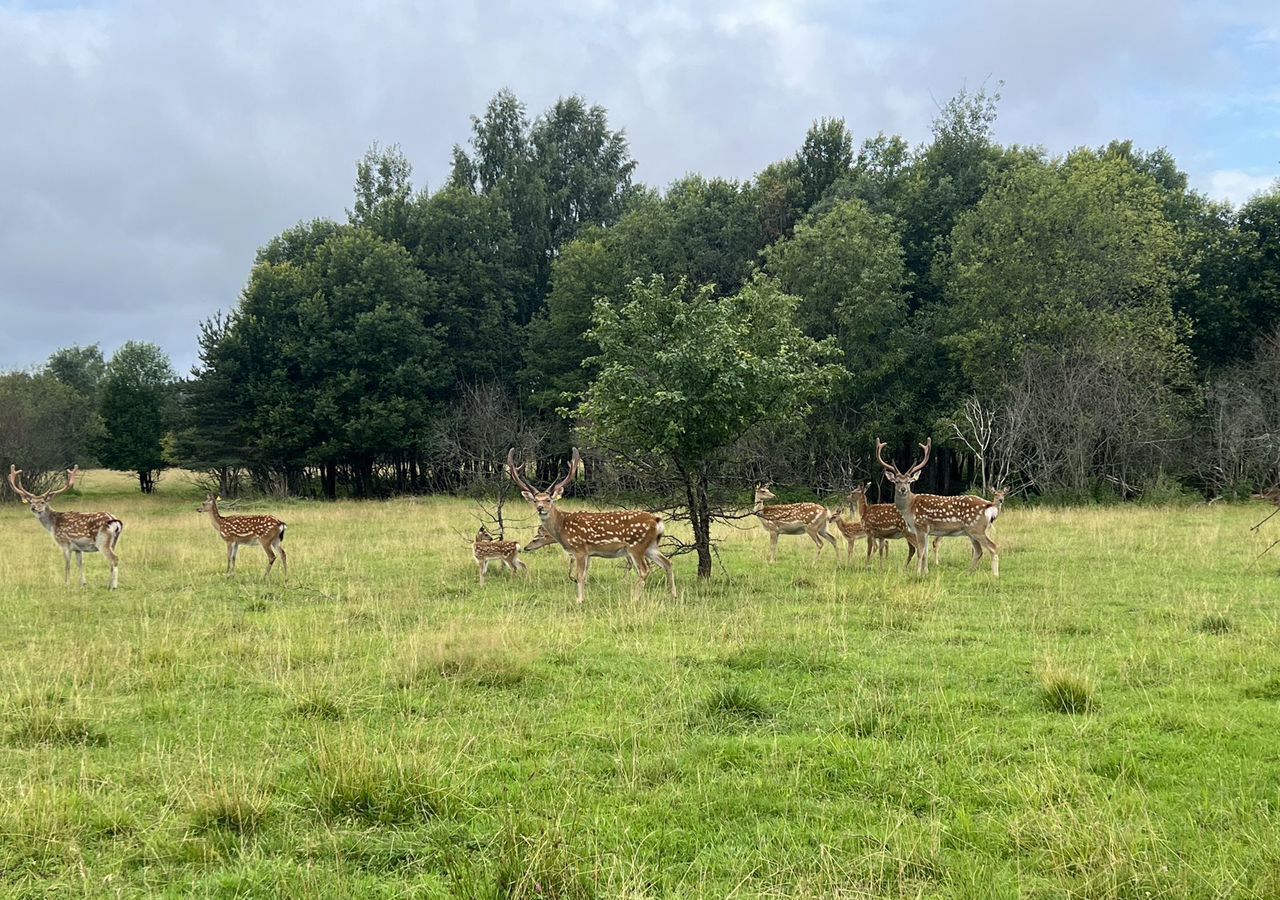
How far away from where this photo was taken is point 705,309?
11359 mm

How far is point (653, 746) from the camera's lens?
15.6 feet

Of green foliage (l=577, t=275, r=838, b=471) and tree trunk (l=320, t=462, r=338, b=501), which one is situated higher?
green foliage (l=577, t=275, r=838, b=471)

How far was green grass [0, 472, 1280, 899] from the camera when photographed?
3436mm

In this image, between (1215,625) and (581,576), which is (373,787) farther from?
(1215,625)

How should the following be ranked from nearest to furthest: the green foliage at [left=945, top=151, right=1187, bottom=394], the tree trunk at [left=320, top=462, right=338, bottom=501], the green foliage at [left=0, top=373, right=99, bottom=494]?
1. the green foliage at [left=945, top=151, right=1187, bottom=394]
2. the green foliage at [left=0, top=373, right=99, bottom=494]
3. the tree trunk at [left=320, top=462, right=338, bottom=501]

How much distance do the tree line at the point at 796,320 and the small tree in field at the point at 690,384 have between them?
2.04 m

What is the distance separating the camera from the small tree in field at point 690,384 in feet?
35.1

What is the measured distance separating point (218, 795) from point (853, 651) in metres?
4.69

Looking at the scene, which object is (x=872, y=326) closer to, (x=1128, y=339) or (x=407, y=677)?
(x=1128, y=339)

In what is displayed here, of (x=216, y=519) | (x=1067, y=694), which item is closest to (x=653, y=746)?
(x=1067, y=694)

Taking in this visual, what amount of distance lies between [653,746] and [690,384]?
21.5 feet

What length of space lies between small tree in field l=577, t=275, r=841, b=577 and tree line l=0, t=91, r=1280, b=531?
204 centimetres

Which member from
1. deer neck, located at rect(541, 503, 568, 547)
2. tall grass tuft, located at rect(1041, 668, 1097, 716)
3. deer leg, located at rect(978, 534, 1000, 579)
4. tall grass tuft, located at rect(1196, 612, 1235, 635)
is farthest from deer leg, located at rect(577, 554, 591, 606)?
tall grass tuft, located at rect(1196, 612, 1235, 635)

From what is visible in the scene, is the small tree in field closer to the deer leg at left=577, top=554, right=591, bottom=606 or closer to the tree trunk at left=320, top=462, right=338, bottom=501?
the deer leg at left=577, top=554, right=591, bottom=606
